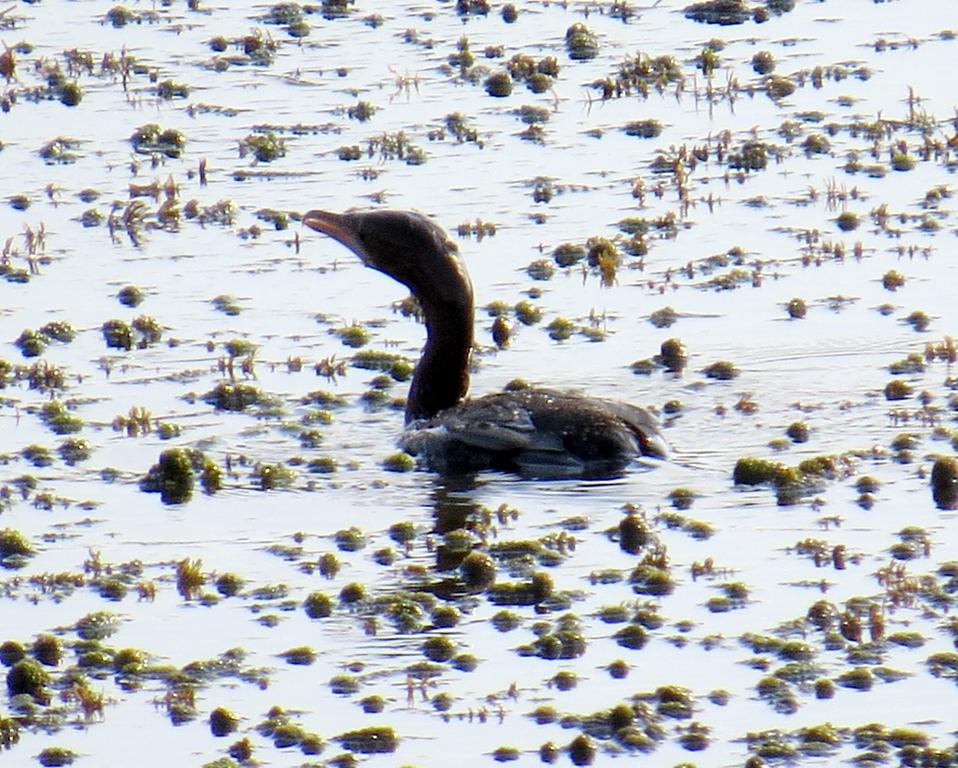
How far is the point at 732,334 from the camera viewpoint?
45.0 feet

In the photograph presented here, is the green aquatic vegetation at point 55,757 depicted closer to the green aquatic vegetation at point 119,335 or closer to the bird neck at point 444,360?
the bird neck at point 444,360

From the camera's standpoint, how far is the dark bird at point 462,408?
11789mm

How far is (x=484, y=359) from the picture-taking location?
1368 cm

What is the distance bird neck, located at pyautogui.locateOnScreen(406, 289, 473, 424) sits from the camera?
12.5 m

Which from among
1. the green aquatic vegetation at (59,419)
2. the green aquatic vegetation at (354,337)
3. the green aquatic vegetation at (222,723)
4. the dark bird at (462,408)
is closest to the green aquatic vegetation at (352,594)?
the green aquatic vegetation at (222,723)

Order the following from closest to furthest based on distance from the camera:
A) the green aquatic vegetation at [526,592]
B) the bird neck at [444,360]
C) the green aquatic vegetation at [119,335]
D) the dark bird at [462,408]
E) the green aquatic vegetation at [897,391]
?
the green aquatic vegetation at [526,592], the dark bird at [462,408], the bird neck at [444,360], the green aquatic vegetation at [897,391], the green aquatic vegetation at [119,335]

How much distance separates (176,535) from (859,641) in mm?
3227

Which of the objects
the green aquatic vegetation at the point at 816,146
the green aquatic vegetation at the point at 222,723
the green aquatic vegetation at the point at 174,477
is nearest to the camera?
the green aquatic vegetation at the point at 222,723

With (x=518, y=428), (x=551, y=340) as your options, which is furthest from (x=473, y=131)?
(x=518, y=428)

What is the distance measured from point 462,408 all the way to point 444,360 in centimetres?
41

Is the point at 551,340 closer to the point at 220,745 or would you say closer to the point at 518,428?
the point at 518,428

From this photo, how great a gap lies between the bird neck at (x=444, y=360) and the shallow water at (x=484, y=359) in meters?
0.32

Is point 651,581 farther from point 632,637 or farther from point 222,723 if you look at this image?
point 222,723

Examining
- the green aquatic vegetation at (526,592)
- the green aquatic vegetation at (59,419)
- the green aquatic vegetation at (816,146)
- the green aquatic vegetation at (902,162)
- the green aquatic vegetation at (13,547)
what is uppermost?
the green aquatic vegetation at (816,146)
